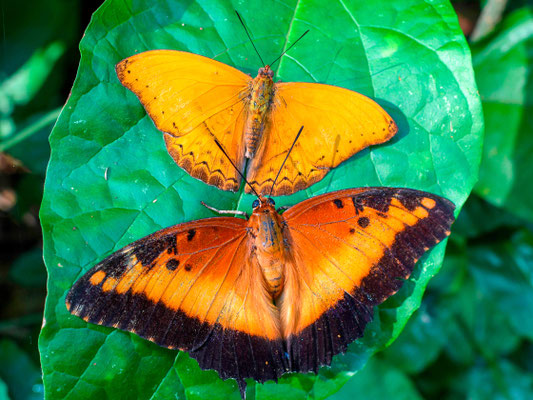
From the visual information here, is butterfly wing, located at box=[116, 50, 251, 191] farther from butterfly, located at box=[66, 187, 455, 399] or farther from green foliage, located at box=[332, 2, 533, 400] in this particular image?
green foliage, located at box=[332, 2, 533, 400]

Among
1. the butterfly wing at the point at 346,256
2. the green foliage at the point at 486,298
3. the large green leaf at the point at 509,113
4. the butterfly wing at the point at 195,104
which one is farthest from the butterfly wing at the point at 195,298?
the large green leaf at the point at 509,113

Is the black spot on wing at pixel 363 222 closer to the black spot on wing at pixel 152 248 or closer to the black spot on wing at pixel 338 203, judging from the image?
the black spot on wing at pixel 338 203

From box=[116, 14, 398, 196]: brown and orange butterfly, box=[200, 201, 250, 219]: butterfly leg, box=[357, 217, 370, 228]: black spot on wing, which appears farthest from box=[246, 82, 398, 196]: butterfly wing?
box=[357, 217, 370, 228]: black spot on wing

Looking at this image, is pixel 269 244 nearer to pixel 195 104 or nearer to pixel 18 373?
pixel 195 104

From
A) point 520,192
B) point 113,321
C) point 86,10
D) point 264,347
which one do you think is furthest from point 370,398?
point 86,10

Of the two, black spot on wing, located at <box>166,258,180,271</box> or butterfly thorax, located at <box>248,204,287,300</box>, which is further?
butterfly thorax, located at <box>248,204,287,300</box>

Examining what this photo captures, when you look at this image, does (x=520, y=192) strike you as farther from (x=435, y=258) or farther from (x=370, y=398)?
(x=370, y=398)

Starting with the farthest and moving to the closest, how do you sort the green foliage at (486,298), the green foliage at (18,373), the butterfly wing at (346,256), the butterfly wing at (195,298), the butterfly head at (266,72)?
the green foliage at (486,298) → the green foliage at (18,373) → the butterfly head at (266,72) → the butterfly wing at (346,256) → the butterfly wing at (195,298)
